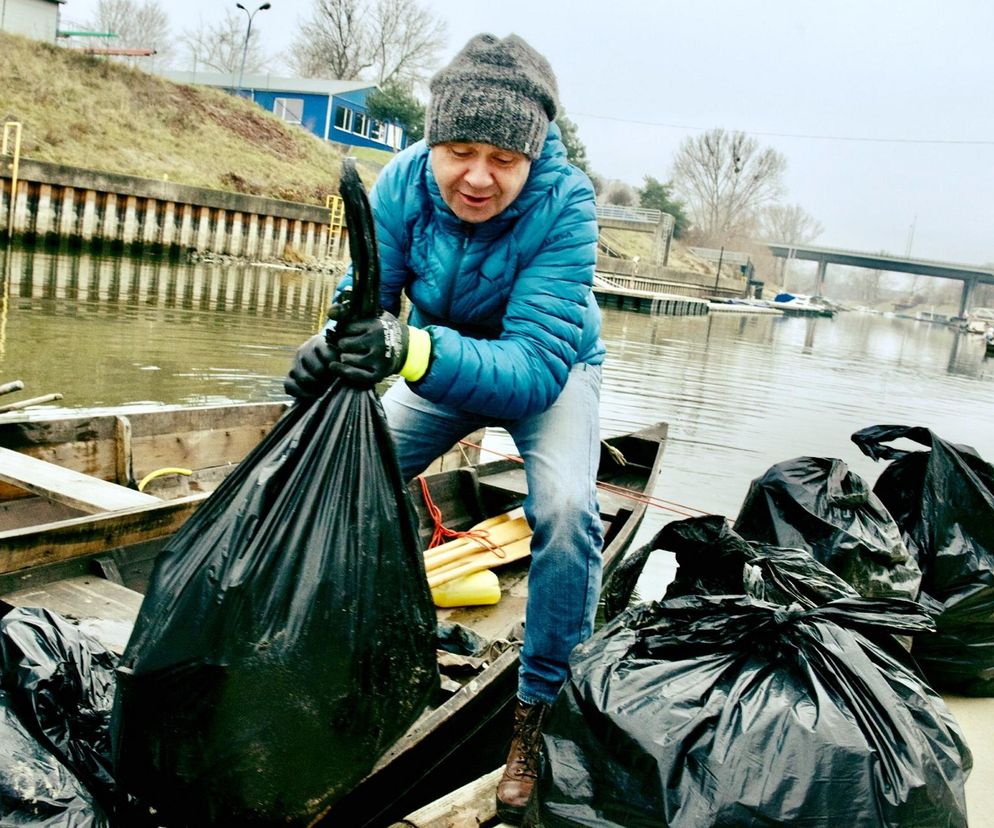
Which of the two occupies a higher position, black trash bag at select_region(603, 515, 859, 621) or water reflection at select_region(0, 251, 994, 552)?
black trash bag at select_region(603, 515, 859, 621)

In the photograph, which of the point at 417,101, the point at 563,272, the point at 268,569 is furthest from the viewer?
the point at 417,101

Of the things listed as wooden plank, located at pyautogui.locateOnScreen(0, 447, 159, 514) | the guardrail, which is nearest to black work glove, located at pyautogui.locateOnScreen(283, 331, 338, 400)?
wooden plank, located at pyautogui.locateOnScreen(0, 447, 159, 514)

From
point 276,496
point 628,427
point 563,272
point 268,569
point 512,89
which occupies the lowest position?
point 628,427

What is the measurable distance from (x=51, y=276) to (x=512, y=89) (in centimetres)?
1600

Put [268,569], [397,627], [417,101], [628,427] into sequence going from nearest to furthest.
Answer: [268,569] < [397,627] < [628,427] < [417,101]

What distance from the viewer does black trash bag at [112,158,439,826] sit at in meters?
1.81

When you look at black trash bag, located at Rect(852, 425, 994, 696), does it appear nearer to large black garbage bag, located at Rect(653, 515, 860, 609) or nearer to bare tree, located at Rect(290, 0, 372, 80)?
large black garbage bag, located at Rect(653, 515, 860, 609)

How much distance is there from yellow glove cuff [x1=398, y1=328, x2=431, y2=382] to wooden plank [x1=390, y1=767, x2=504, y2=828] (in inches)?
42.5

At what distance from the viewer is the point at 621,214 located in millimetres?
63500

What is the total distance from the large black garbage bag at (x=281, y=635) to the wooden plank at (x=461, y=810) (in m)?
0.31

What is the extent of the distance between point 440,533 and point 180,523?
151cm

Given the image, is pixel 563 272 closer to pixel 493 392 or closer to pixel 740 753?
pixel 493 392

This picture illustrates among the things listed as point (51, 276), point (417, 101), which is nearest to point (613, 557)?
point (51, 276)

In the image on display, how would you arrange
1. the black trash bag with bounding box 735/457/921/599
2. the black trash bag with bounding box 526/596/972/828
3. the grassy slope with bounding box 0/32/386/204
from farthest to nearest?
1. the grassy slope with bounding box 0/32/386/204
2. the black trash bag with bounding box 735/457/921/599
3. the black trash bag with bounding box 526/596/972/828
